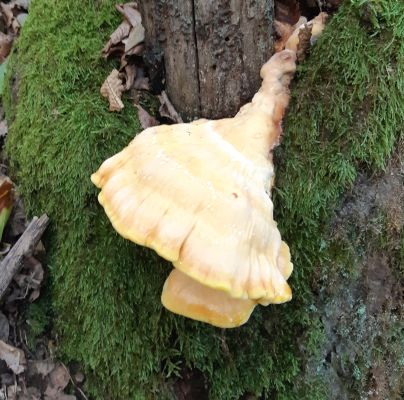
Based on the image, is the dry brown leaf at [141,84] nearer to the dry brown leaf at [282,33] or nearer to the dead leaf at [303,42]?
the dry brown leaf at [282,33]

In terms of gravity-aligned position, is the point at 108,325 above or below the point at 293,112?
below

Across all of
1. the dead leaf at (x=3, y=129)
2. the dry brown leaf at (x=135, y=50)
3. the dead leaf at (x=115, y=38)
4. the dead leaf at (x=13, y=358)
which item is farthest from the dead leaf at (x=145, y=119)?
the dead leaf at (x=13, y=358)

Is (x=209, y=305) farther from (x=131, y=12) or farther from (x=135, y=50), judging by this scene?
(x=131, y=12)

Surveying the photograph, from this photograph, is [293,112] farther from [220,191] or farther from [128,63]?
[128,63]

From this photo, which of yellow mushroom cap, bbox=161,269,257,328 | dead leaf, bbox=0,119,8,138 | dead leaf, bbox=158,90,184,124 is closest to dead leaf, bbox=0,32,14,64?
dead leaf, bbox=0,119,8,138

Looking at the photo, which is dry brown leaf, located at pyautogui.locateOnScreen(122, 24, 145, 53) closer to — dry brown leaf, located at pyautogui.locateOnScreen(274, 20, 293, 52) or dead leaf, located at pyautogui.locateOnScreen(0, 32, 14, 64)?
dry brown leaf, located at pyautogui.locateOnScreen(274, 20, 293, 52)

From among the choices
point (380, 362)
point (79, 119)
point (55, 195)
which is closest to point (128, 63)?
point (79, 119)
